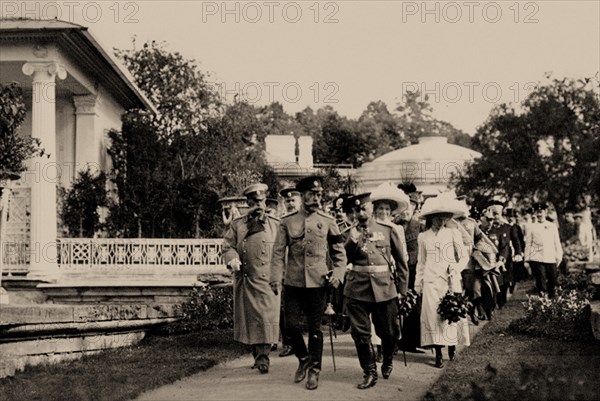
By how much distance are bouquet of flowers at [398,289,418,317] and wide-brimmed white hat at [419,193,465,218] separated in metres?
0.99

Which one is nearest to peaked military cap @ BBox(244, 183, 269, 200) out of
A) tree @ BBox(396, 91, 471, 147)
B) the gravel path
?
the gravel path

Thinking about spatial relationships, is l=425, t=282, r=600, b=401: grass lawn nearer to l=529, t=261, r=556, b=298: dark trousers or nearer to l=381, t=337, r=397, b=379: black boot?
l=381, t=337, r=397, b=379: black boot

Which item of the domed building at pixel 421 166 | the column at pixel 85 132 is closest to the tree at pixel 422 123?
the domed building at pixel 421 166

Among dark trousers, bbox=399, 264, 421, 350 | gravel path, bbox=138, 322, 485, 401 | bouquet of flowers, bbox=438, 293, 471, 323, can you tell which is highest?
bouquet of flowers, bbox=438, 293, 471, 323

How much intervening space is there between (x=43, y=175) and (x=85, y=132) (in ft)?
16.4

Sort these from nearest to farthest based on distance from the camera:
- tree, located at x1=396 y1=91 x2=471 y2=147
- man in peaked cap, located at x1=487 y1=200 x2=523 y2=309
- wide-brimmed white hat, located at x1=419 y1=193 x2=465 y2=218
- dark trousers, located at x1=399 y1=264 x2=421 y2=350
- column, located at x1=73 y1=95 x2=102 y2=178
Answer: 1. wide-brimmed white hat, located at x1=419 y1=193 x2=465 y2=218
2. dark trousers, located at x1=399 y1=264 x2=421 y2=350
3. man in peaked cap, located at x1=487 y1=200 x2=523 y2=309
4. column, located at x1=73 y1=95 x2=102 y2=178
5. tree, located at x1=396 y1=91 x2=471 y2=147

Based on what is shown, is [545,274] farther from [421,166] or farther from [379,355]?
[421,166]

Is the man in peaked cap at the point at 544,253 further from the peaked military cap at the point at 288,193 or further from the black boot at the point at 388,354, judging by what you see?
the black boot at the point at 388,354

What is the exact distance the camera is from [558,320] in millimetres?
12969

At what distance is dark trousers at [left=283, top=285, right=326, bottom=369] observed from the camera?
30.6ft

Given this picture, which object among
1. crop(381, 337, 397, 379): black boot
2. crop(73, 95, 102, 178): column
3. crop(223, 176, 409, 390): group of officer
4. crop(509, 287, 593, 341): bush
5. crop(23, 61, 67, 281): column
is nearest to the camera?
crop(223, 176, 409, 390): group of officer

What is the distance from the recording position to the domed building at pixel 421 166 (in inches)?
1602

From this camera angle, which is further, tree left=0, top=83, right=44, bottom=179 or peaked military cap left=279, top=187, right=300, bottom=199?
tree left=0, top=83, right=44, bottom=179

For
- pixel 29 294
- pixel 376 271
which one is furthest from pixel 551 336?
pixel 29 294
